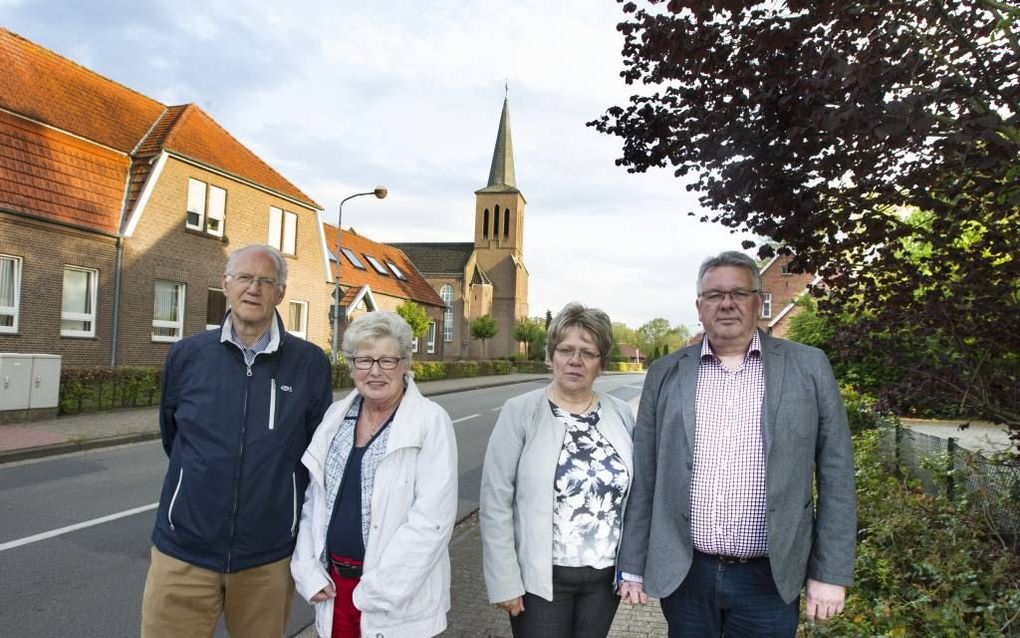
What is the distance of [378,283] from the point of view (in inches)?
1551

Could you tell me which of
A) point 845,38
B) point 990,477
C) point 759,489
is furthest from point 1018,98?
point 990,477

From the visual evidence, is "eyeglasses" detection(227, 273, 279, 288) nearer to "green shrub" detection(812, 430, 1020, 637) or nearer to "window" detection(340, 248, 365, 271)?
"green shrub" detection(812, 430, 1020, 637)

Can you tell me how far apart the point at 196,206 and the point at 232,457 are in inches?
834

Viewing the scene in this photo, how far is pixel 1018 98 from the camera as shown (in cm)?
333

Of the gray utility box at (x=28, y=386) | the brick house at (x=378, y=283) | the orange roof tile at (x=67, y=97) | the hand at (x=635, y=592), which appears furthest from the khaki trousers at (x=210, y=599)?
the brick house at (x=378, y=283)

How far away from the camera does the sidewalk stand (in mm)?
10273

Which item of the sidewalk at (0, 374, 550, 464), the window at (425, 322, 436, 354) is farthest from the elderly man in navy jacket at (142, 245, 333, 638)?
the window at (425, 322, 436, 354)

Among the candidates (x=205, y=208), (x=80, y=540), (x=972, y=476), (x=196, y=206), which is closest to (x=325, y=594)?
(x=80, y=540)

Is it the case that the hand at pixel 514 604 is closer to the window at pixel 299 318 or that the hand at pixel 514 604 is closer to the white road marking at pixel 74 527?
the white road marking at pixel 74 527

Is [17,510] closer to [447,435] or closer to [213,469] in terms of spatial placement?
[213,469]

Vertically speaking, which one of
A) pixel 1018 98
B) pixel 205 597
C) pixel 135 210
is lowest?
pixel 205 597

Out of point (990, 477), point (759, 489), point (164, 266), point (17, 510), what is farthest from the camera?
point (164, 266)

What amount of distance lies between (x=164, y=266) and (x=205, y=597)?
777 inches

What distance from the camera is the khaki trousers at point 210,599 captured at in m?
2.66
